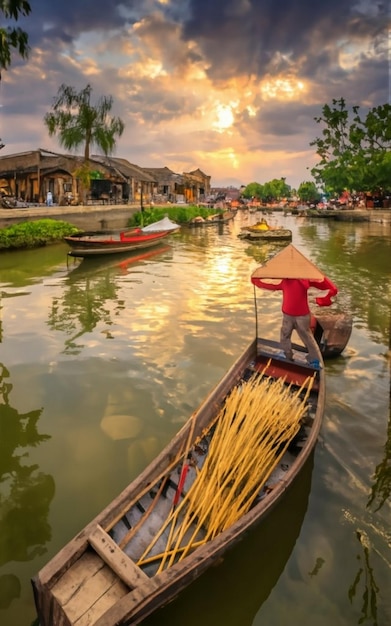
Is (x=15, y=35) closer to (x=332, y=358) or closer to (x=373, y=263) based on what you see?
(x=332, y=358)

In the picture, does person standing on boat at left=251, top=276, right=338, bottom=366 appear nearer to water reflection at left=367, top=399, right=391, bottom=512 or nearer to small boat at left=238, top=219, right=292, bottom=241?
water reflection at left=367, top=399, right=391, bottom=512

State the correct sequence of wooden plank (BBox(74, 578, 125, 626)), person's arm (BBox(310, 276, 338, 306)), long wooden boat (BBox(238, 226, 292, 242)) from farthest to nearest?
1. long wooden boat (BBox(238, 226, 292, 242))
2. person's arm (BBox(310, 276, 338, 306))
3. wooden plank (BBox(74, 578, 125, 626))

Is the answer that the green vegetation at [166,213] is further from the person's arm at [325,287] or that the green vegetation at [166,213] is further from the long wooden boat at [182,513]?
the long wooden boat at [182,513]

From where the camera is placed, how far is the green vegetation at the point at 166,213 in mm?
38781

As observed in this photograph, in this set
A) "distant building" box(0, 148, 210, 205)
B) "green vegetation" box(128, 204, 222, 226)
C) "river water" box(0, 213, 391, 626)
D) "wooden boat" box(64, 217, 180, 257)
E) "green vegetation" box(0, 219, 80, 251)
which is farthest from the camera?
"green vegetation" box(128, 204, 222, 226)

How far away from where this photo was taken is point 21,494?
16.6 feet

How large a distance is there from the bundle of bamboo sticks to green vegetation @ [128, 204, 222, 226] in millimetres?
31771

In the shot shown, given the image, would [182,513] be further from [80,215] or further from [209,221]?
[209,221]

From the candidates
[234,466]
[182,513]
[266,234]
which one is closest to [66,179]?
[266,234]

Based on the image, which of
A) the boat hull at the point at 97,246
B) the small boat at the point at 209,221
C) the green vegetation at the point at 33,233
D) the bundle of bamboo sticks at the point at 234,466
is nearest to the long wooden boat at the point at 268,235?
the boat hull at the point at 97,246

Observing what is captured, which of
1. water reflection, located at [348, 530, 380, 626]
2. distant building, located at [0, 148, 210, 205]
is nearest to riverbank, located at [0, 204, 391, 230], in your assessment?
distant building, located at [0, 148, 210, 205]

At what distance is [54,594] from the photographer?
288 cm

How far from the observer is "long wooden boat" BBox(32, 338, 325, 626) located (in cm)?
286

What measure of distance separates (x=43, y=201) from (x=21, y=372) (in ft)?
109
